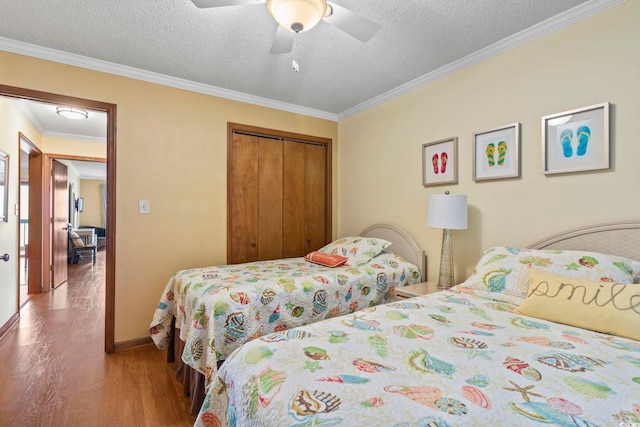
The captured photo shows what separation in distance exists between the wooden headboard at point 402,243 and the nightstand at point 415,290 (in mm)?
296

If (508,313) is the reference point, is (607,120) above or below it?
above

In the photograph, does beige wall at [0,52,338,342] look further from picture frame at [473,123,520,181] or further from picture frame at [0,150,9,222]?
picture frame at [473,123,520,181]

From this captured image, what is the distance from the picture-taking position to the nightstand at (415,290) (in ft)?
7.55

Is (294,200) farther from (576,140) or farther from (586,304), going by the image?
(586,304)

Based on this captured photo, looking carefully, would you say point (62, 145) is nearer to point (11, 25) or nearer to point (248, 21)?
point (11, 25)

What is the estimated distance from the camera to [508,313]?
5.05ft

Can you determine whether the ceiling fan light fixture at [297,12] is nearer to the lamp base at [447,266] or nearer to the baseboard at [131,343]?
the lamp base at [447,266]

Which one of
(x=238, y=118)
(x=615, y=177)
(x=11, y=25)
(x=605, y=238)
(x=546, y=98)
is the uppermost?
(x=11, y=25)

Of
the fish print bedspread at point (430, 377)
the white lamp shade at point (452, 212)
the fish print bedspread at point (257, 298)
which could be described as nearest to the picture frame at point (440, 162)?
the white lamp shade at point (452, 212)

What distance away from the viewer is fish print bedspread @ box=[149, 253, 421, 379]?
180 cm

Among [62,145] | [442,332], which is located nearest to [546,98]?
[442,332]

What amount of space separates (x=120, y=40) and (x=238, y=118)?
1197 millimetres

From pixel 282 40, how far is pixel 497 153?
1.73 m

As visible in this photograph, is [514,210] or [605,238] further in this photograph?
[514,210]
